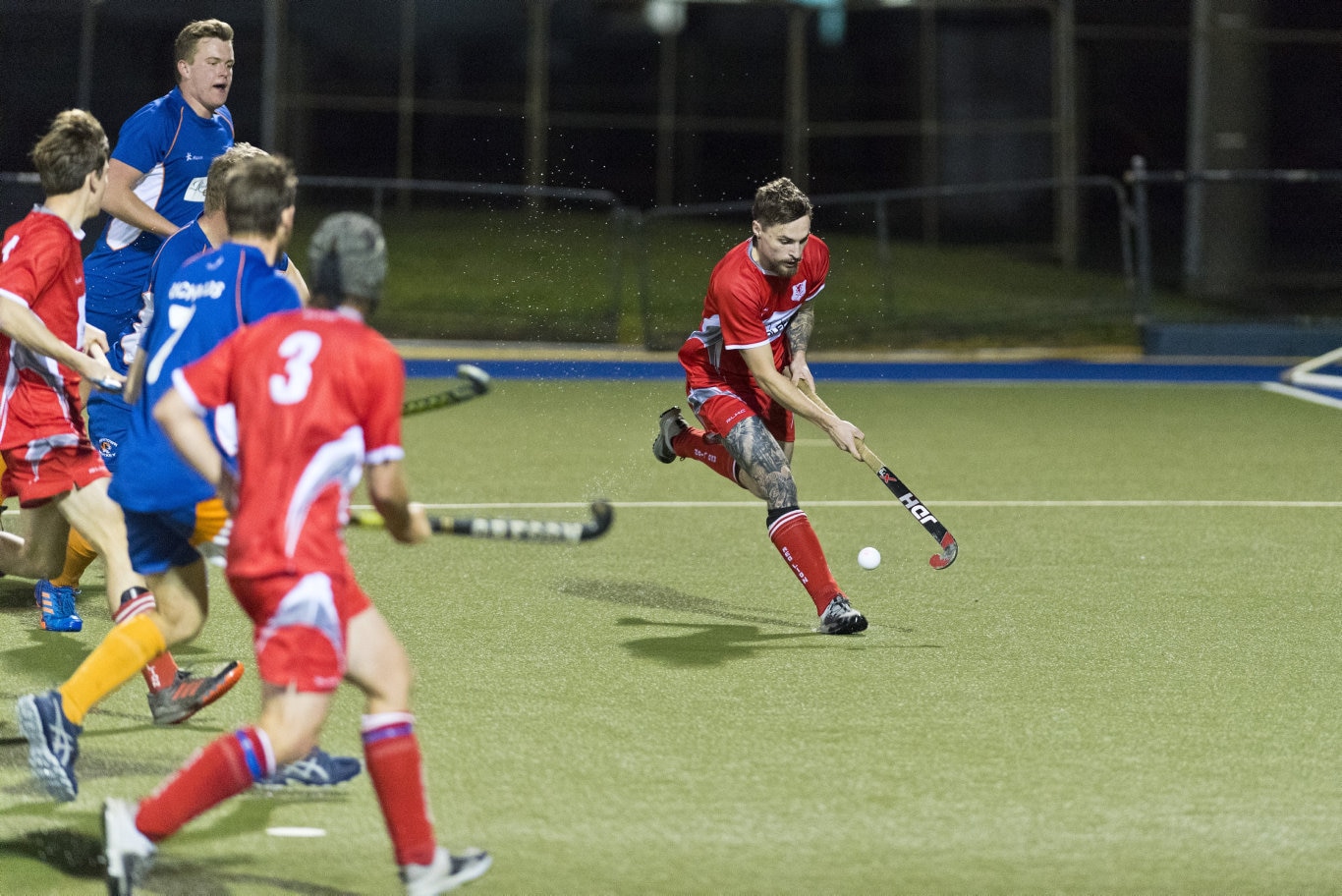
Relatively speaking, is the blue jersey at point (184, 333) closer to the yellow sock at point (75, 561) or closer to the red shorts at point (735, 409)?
the yellow sock at point (75, 561)

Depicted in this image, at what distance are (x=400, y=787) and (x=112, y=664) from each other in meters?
1.14

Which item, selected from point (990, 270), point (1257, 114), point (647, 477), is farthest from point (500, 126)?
point (647, 477)

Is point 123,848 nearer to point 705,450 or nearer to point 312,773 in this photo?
point 312,773

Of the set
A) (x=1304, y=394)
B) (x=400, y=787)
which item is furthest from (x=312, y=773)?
(x=1304, y=394)

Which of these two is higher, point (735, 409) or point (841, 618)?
point (735, 409)

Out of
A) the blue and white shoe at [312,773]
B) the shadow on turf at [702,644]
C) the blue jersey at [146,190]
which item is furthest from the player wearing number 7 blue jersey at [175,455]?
the blue jersey at [146,190]

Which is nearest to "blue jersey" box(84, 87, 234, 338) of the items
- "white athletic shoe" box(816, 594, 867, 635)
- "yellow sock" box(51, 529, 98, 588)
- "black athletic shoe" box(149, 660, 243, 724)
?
"yellow sock" box(51, 529, 98, 588)

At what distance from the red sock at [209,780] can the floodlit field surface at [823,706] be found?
1.13 ft

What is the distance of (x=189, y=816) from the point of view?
3.19 m

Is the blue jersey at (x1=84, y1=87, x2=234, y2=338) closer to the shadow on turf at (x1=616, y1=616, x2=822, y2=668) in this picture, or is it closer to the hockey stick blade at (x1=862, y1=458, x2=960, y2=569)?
the shadow on turf at (x1=616, y1=616, x2=822, y2=668)

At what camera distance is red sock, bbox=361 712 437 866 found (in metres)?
3.21

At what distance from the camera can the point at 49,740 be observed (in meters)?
3.88

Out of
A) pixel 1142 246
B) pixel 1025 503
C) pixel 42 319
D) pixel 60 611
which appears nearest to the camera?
pixel 42 319

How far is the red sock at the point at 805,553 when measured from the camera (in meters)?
5.71
